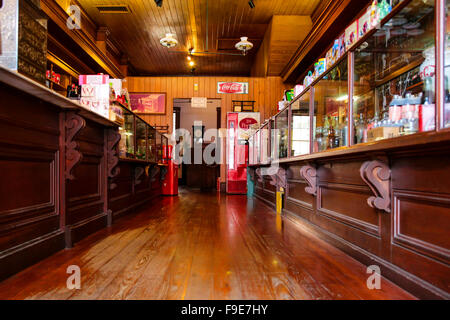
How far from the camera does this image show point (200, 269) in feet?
5.82

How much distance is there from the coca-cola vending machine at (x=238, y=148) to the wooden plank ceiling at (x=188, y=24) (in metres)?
2.18

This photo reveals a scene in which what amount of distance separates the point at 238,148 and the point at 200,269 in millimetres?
5971

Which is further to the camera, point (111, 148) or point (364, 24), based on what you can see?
point (111, 148)

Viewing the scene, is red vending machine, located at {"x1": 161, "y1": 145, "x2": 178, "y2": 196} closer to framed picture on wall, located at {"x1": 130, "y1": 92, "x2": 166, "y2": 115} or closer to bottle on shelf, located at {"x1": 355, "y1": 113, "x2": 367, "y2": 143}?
framed picture on wall, located at {"x1": 130, "y1": 92, "x2": 166, "y2": 115}

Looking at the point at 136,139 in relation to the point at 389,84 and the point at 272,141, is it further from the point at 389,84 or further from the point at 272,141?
the point at 389,84

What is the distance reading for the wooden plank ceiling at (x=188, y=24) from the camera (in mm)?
6414

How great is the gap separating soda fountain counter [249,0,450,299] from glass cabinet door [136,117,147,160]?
2.59m

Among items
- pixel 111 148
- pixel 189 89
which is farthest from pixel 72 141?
pixel 189 89

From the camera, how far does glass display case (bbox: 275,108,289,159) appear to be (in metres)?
3.79

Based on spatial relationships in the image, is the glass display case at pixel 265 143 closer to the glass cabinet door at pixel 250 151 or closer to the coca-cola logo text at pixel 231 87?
the glass cabinet door at pixel 250 151

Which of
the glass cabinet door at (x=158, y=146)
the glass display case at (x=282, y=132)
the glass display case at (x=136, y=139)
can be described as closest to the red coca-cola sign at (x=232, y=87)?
the glass cabinet door at (x=158, y=146)

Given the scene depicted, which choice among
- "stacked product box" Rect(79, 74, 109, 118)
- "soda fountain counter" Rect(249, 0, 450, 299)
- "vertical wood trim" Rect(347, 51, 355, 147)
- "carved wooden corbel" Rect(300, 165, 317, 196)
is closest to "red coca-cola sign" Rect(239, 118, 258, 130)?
"soda fountain counter" Rect(249, 0, 450, 299)

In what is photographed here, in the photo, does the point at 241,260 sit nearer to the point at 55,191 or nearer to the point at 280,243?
the point at 280,243

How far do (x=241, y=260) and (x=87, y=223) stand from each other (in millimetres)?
A: 1566
